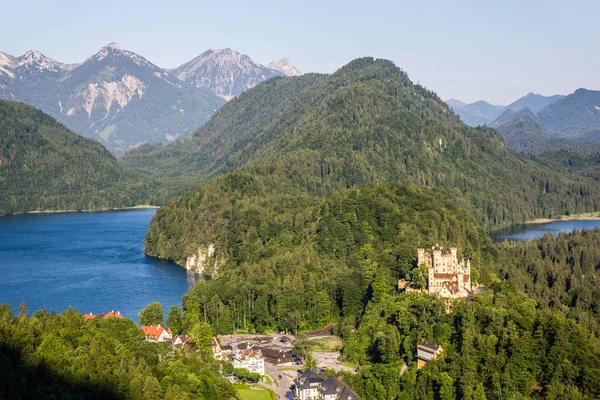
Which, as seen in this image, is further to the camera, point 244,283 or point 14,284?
point 14,284

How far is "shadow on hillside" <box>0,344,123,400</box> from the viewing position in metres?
52.9

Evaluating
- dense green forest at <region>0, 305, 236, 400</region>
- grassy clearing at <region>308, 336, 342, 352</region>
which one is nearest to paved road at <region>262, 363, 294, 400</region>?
dense green forest at <region>0, 305, 236, 400</region>

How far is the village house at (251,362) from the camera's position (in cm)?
7747

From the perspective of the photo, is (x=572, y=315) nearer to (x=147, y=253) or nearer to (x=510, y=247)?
(x=510, y=247)

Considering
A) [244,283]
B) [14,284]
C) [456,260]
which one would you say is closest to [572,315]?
[456,260]

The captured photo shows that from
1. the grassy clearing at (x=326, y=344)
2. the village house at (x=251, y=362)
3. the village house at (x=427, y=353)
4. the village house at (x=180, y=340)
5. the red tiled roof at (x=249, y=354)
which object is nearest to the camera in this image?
the village house at (x=427, y=353)

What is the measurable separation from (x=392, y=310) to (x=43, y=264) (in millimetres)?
81301

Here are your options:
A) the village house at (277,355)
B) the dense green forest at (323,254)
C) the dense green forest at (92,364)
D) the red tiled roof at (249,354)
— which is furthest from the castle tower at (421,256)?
the dense green forest at (92,364)

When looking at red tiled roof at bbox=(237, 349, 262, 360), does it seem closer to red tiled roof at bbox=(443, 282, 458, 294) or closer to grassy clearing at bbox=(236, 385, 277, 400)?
grassy clearing at bbox=(236, 385, 277, 400)

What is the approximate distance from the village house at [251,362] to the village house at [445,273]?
68.6 feet

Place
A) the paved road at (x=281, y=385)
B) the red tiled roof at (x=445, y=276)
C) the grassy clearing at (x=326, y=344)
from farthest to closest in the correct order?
the red tiled roof at (x=445, y=276), the grassy clearing at (x=326, y=344), the paved road at (x=281, y=385)

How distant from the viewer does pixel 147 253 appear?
164 m

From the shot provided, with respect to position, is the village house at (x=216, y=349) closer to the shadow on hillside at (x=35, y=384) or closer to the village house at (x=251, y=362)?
the village house at (x=251, y=362)

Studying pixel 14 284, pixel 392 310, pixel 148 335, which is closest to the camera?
pixel 148 335
